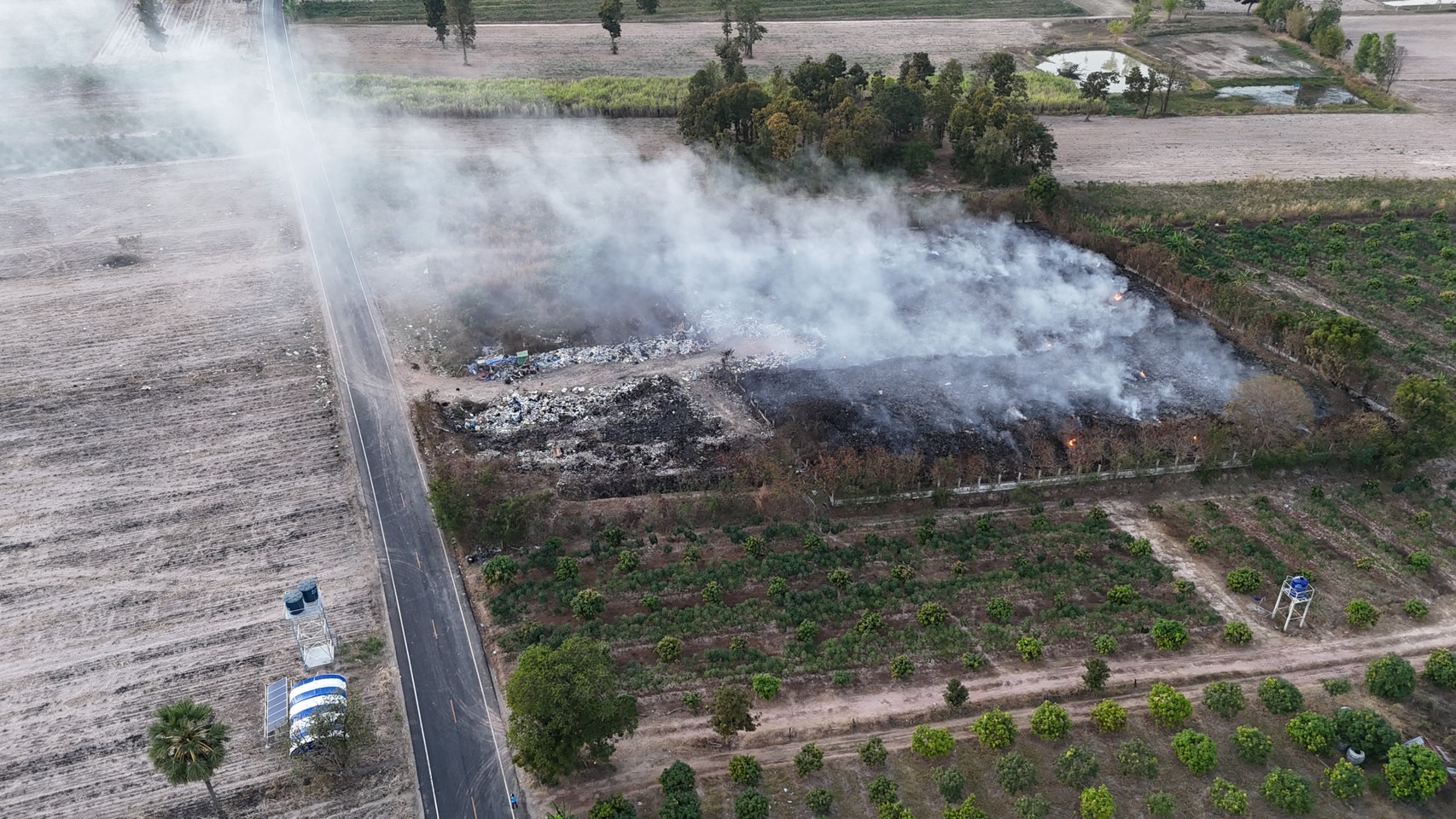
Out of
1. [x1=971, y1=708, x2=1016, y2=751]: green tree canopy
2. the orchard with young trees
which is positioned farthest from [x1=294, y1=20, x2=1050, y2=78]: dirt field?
[x1=971, y1=708, x2=1016, y2=751]: green tree canopy

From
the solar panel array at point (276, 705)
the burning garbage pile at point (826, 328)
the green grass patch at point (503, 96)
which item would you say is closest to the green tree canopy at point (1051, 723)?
the burning garbage pile at point (826, 328)

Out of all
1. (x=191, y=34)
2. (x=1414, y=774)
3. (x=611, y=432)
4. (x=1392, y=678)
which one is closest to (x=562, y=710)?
(x=611, y=432)

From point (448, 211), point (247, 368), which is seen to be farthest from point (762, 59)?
point (247, 368)

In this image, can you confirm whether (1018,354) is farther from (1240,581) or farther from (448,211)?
(448,211)

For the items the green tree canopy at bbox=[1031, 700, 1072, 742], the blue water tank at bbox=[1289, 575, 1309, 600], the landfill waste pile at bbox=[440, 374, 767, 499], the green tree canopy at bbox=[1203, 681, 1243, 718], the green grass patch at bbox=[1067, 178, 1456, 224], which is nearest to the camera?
the green tree canopy at bbox=[1031, 700, 1072, 742]

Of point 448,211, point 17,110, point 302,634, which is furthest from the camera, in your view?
point 17,110

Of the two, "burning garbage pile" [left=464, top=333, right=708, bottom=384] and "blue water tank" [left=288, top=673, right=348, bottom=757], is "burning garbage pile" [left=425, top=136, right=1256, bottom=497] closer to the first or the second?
"burning garbage pile" [left=464, top=333, right=708, bottom=384]

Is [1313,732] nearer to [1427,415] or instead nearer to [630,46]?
[1427,415]
